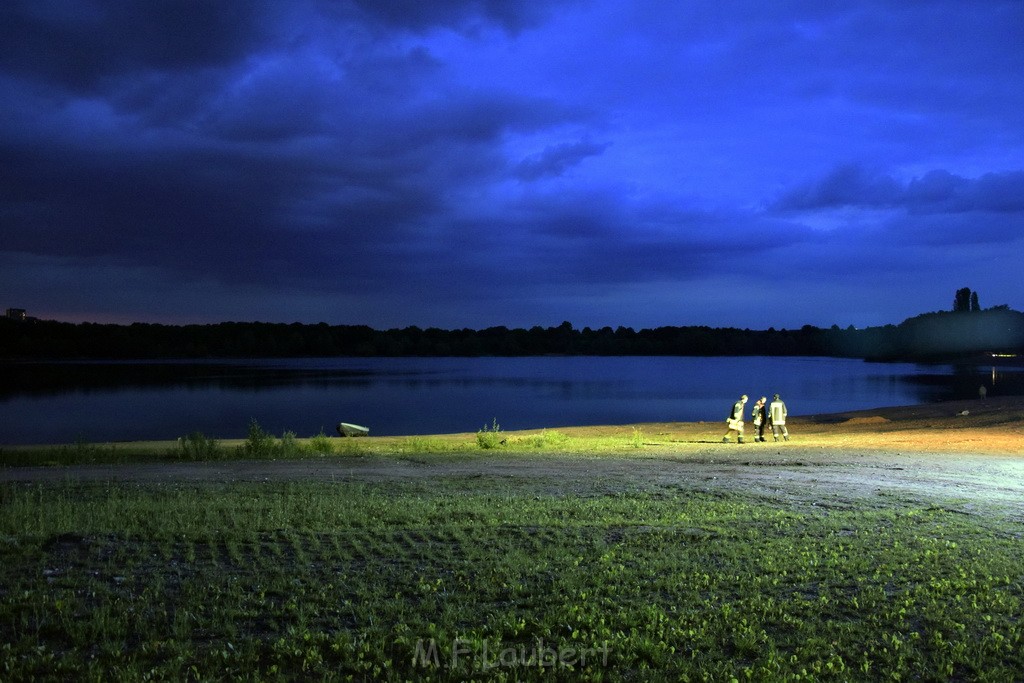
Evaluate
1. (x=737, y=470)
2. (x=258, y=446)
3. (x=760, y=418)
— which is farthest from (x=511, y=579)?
(x=760, y=418)

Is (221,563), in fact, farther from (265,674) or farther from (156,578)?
(265,674)

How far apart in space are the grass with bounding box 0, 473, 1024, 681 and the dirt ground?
7.30ft

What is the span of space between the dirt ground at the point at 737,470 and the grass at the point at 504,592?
222cm

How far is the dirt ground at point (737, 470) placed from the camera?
14086mm

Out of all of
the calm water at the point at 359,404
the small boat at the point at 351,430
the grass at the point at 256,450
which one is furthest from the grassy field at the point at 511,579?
the calm water at the point at 359,404

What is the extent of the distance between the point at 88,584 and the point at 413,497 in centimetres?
592

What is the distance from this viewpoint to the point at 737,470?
17641 mm

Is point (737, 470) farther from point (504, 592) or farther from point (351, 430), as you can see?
point (351, 430)

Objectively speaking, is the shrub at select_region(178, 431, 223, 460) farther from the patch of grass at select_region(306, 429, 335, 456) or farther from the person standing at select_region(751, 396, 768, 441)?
the person standing at select_region(751, 396, 768, 441)

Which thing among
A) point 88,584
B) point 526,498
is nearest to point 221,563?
point 88,584

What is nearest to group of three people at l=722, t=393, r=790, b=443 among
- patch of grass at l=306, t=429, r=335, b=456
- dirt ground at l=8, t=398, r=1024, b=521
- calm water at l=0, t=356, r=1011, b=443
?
dirt ground at l=8, t=398, r=1024, b=521

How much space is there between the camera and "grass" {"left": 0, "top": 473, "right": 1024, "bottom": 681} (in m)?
6.03

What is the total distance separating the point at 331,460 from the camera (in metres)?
20.6

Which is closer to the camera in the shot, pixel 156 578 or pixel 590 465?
pixel 156 578
